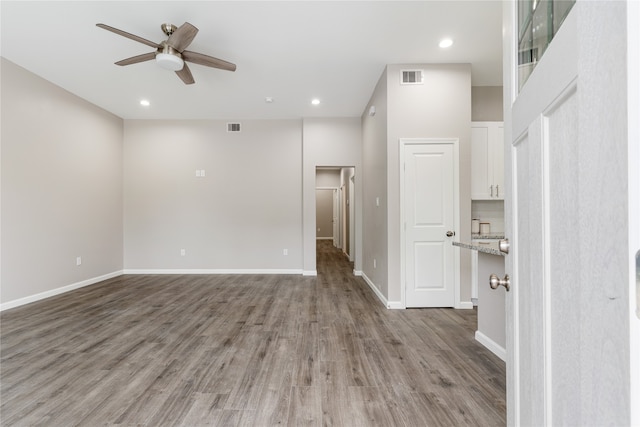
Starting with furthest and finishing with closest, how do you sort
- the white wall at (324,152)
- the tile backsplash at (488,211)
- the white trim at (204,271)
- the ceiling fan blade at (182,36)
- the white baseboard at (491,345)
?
the white trim at (204,271) → the white wall at (324,152) → the tile backsplash at (488,211) → the ceiling fan blade at (182,36) → the white baseboard at (491,345)

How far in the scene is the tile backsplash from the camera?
163 inches

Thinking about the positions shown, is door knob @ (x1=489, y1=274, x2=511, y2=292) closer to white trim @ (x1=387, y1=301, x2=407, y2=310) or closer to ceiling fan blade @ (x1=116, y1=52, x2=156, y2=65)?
white trim @ (x1=387, y1=301, x2=407, y2=310)

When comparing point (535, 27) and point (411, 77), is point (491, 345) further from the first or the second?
point (411, 77)

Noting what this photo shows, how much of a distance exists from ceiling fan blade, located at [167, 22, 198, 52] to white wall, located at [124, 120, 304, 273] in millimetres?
3040

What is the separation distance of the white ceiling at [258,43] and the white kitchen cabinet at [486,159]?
0.75 m

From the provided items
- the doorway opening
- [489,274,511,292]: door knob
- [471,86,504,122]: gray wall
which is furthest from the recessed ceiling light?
the doorway opening

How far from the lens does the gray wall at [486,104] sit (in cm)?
427

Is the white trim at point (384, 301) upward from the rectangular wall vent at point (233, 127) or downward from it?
downward

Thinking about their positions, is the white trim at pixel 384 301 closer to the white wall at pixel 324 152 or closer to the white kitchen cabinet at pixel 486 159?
the white wall at pixel 324 152

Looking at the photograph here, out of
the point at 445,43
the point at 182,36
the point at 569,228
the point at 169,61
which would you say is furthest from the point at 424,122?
the point at 569,228

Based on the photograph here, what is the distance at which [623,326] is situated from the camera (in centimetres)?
36

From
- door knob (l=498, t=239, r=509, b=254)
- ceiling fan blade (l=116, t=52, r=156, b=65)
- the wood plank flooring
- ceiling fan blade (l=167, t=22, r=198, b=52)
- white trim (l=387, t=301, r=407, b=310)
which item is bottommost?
the wood plank flooring

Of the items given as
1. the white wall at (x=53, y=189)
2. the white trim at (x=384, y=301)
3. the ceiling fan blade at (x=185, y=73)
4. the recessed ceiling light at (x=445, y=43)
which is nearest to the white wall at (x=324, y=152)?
the white trim at (x=384, y=301)

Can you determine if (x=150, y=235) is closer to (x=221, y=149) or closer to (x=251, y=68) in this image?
(x=221, y=149)
